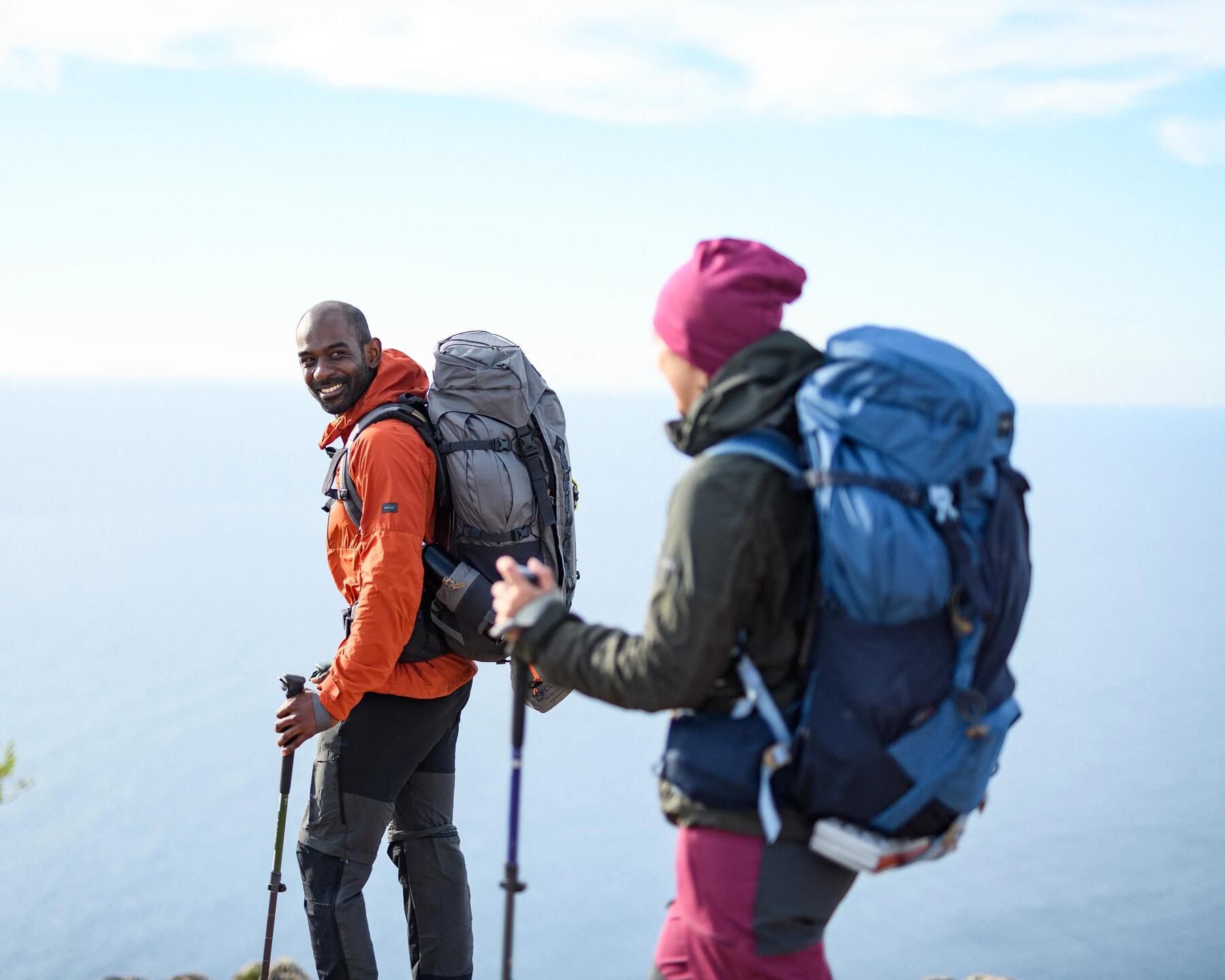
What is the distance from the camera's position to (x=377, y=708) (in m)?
4.17

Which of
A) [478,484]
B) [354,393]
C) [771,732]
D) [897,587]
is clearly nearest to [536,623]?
[771,732]

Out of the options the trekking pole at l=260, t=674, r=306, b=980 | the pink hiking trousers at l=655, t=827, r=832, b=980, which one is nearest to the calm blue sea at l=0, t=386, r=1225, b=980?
the trekking pole at l=260, t=674, r=306, b=980

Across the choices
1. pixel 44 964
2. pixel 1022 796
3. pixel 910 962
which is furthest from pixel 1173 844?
pixel 44 964

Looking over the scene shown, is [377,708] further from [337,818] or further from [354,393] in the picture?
[354,393]

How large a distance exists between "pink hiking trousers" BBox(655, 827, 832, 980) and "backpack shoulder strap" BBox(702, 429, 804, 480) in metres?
0.81

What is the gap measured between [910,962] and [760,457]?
114717 mm

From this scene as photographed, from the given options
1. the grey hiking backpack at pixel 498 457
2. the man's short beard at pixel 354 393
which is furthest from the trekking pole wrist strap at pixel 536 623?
the man's short beard at pixel 354 393

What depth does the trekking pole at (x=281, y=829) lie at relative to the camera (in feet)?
13.2

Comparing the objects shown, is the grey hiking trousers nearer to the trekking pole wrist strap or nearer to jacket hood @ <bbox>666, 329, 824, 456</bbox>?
the trekking pole wrist strap

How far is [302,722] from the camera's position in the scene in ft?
12.9

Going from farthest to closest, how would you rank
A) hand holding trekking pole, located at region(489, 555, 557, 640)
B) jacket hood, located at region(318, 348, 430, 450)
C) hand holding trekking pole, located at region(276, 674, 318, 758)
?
jacket hood, located at region(318, 348, 430, 450) → hand holding trekking pole, located at region(276, 674, 318, 758) → hand holding trekking pole, located at region(489, 555, 557, 640)

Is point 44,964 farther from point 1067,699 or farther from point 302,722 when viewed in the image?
point 1067,699

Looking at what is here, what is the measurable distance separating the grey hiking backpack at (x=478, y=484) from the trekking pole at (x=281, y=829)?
40 cm

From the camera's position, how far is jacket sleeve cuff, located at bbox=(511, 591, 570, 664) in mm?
2549
